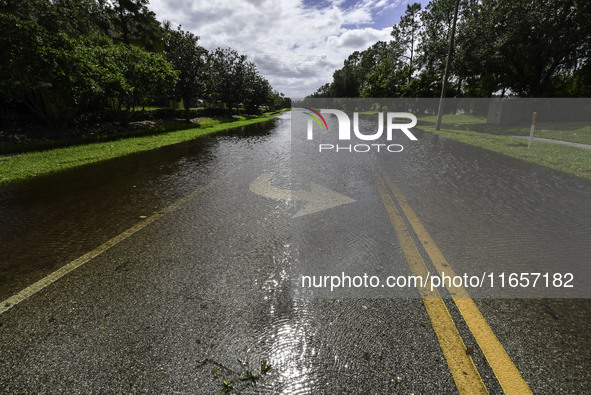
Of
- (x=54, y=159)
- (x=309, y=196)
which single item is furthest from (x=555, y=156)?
(x=54, y=159)

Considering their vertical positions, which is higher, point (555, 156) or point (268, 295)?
point (555, 156)

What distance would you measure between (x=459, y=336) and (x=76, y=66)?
679 inches

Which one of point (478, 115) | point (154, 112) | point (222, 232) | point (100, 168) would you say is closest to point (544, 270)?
point (222, 232)

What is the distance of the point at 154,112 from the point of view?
2481 cm

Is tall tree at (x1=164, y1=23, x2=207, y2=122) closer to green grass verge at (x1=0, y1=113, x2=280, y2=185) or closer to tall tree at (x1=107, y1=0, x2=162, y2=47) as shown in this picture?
tall tree at (x1=107, y1=0, x2=162, y2=47)

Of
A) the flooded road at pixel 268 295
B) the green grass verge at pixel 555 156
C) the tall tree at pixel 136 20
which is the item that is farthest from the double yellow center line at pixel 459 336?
the tall tree at pixel 136 20

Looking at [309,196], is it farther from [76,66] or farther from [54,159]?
[76,66]

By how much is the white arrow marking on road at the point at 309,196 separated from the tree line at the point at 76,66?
12.8 meters

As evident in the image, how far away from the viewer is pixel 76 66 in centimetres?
1297

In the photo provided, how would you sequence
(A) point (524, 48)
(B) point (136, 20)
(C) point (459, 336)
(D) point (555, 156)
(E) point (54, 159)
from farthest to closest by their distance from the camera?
(B) point (136, 20) < (A) point (524, 48) < (E) point (54, 159) < (D) point (555, 156) < (C) point (459, 336)

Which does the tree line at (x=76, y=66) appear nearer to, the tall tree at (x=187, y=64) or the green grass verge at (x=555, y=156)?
the tall tree at (x=187, y=64)

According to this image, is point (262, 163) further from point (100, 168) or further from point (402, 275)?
point (402, 275)

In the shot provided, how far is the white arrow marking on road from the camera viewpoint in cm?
441

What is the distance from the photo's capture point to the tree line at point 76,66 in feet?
38.6
